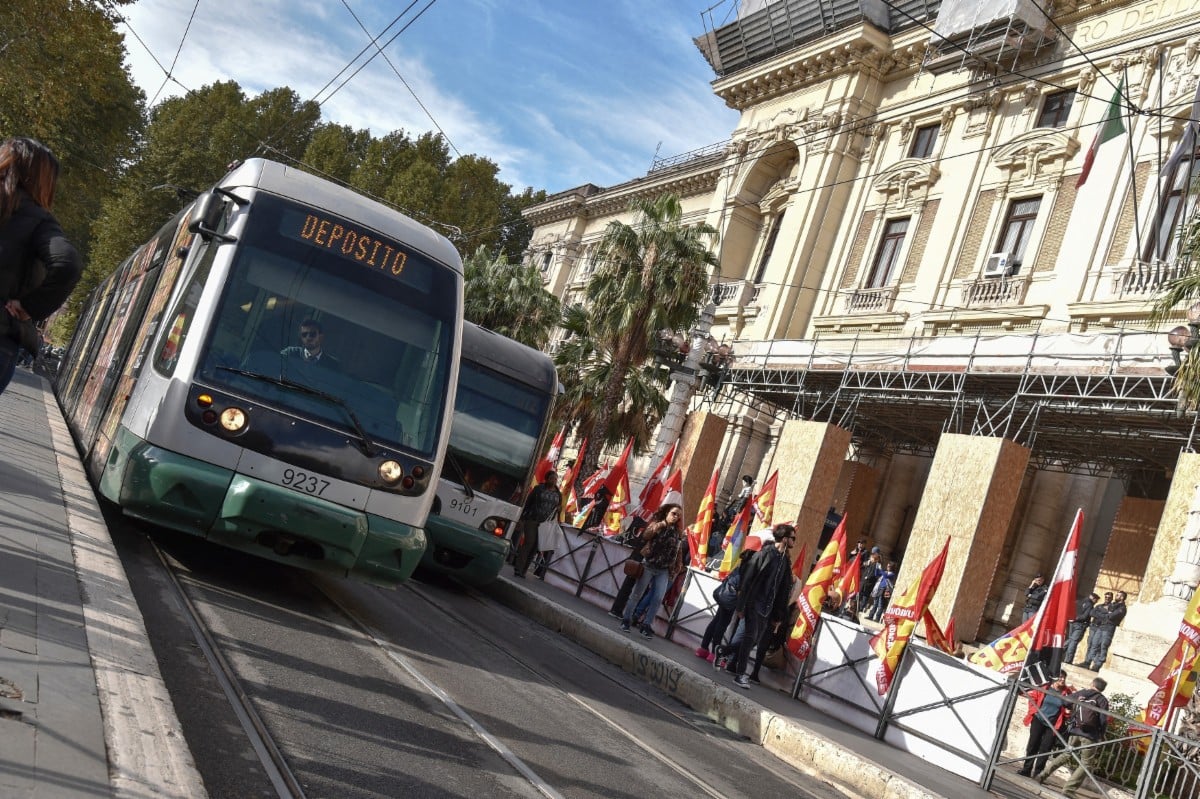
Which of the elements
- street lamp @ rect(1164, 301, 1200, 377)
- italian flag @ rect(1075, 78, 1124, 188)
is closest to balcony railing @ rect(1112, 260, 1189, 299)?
italian flag @ rect(1075, 78, 1124, 188)

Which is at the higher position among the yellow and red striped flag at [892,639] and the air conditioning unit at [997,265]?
the air conditioning unit at [997,265]

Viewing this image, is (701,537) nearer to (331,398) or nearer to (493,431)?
(493,431)

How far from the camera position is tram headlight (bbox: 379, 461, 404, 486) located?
7992mm

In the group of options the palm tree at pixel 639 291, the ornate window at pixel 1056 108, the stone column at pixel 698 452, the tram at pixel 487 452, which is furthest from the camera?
the stone column at pixel 698 452

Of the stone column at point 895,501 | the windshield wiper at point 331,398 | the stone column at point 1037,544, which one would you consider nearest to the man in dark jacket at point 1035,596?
the stone column at point 1037,544

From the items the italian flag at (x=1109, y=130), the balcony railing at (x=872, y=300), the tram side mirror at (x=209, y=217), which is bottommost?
the tram side mirror at (x=209, y=217)

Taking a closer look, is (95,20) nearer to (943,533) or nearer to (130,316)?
(130,316)

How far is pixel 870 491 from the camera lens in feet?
90.9

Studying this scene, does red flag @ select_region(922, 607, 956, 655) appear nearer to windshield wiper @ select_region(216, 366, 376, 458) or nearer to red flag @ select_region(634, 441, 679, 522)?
red flag @ select_region(634, 441, 679, 522)

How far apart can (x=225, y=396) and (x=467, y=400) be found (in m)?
5.26

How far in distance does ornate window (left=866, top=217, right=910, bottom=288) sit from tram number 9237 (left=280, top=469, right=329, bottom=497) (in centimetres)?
2385

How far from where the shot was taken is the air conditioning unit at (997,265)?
25688 millimetres

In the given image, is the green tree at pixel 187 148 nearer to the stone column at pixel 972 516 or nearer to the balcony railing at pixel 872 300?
the balcony railing at pixel 872 300

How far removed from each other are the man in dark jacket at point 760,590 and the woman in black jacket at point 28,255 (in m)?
7.80
